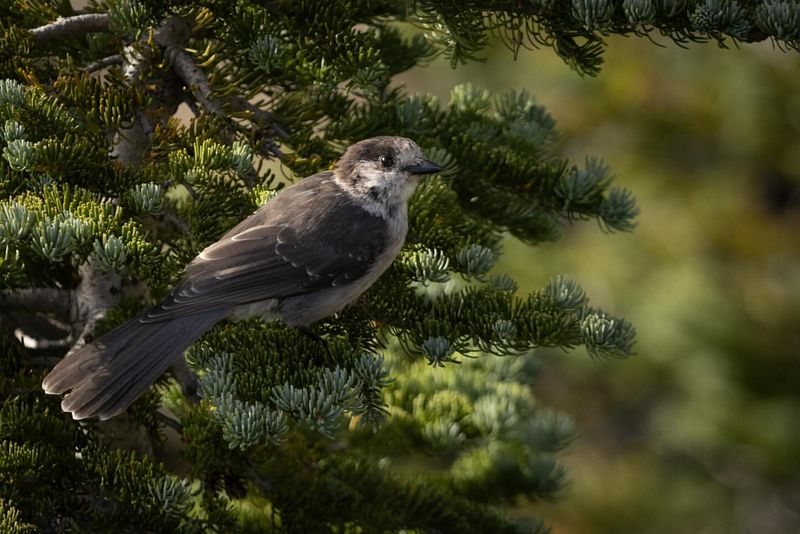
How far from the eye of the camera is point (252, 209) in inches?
128

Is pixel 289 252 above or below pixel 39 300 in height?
above

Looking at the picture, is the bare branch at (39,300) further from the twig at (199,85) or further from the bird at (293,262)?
the twig at (199,85)

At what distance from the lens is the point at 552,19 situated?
301 cm

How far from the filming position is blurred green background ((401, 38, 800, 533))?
6180 millimetres

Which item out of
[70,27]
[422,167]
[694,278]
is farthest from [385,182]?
[694,278]

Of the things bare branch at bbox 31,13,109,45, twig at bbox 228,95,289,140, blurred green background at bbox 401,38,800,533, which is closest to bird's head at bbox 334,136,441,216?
twig at bbox 228,95,289,140

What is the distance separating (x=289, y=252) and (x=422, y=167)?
22.7 inches

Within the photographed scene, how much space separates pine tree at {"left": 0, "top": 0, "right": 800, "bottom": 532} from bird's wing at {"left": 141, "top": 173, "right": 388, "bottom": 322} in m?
0.09

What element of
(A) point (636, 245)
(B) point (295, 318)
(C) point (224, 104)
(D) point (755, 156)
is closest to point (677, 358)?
(A) point (636, 245)

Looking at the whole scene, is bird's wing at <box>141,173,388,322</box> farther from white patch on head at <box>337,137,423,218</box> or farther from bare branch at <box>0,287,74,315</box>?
bare branch at <box>0,287,74,315</box>

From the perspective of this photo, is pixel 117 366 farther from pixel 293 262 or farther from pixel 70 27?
pixel 70 27

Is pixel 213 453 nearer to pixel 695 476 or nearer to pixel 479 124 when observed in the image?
pixel 479 124

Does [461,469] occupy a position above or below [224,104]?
below

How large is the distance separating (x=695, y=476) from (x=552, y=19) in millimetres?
4651
